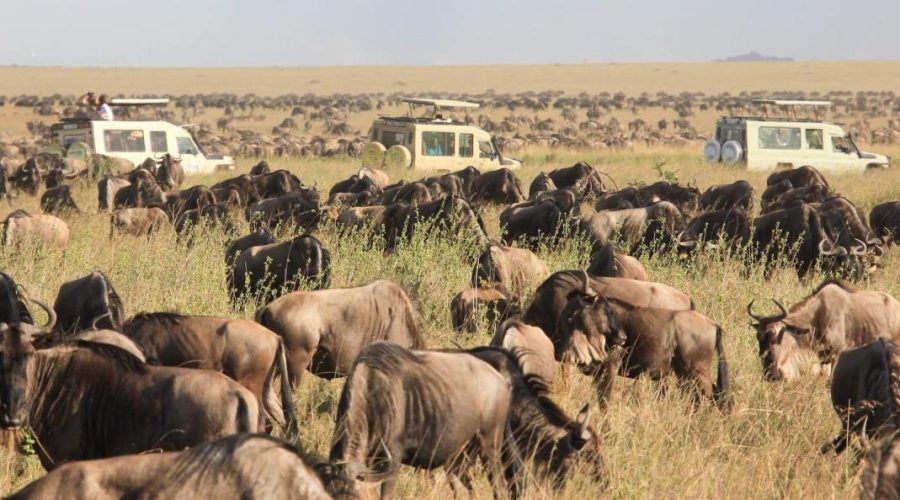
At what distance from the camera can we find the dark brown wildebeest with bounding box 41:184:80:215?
59.5ft

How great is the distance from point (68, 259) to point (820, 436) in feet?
25.1

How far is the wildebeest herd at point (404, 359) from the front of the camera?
5.44 m

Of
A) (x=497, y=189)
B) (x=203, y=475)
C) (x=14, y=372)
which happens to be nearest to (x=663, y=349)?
(x=14, y=372)

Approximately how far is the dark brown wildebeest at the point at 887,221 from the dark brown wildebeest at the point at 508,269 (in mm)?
6652

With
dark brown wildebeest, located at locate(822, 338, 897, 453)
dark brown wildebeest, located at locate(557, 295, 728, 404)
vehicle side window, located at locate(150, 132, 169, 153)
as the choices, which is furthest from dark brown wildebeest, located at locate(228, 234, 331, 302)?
vehicle side window, located at locate(150, 132, 169, 153)

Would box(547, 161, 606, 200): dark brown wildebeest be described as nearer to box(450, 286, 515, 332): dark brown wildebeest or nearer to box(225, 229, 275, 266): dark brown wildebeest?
box(225, 229, 275, 266): dark brown wildebeest

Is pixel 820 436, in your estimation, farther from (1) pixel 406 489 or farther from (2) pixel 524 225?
(2) pixel 524 225

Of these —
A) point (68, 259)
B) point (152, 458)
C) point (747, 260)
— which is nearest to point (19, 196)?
point (68, 259)

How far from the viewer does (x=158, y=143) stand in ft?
83.4

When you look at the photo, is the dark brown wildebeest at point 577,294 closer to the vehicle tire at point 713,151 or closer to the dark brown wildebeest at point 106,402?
the dark brown wildebeest at point 106,402

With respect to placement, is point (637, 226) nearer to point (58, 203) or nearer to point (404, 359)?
point (404, 359)

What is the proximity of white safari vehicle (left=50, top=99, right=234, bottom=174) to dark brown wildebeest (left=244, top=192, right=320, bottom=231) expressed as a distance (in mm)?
10248

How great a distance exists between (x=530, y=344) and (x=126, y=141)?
19459 millimetres

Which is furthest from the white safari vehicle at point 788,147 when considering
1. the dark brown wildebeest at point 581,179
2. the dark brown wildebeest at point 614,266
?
the dark brown wildebeest at point 614,266
